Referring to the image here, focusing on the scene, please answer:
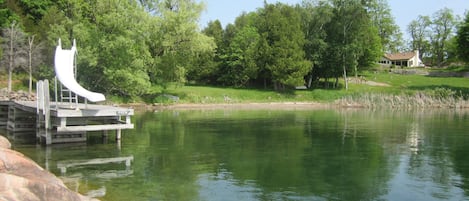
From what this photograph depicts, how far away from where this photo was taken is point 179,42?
183 feet

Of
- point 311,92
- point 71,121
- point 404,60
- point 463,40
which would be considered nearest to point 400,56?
point 404,60

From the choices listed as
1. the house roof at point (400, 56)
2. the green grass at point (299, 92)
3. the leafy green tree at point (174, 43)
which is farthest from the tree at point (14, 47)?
the house roof at point (400, 56)

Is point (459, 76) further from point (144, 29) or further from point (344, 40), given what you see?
point (144, 29)

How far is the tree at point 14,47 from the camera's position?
49.6 m

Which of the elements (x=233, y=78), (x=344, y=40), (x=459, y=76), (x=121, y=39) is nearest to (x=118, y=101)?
(x=121, y=39)

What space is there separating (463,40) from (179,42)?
140ft

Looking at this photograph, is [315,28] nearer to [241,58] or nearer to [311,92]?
[311,92]

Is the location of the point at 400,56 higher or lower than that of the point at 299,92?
higher

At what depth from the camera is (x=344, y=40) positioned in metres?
71.5

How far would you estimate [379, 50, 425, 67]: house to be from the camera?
385ft

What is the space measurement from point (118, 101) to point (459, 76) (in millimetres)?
64209

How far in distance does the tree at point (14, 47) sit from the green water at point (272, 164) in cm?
2526

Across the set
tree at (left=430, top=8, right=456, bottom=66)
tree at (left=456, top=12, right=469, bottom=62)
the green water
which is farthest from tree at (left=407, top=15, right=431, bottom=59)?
the green water

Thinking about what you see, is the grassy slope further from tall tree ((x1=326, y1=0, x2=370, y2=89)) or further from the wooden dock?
the wooden dock
